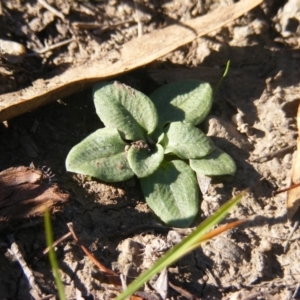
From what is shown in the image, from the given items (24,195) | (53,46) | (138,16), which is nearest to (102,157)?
(24,195)

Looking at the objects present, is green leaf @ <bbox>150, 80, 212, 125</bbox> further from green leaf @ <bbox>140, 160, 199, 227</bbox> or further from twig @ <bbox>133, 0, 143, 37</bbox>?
twig @ <bbox>133, 0, 143, 37</bbox>

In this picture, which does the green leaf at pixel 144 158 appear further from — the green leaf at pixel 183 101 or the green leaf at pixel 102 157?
the green leaf at pixel 183 101

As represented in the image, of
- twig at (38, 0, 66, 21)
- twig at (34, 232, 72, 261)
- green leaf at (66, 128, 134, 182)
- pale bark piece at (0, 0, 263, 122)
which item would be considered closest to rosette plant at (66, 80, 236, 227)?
green leaf at (66, 128, 134, 182)

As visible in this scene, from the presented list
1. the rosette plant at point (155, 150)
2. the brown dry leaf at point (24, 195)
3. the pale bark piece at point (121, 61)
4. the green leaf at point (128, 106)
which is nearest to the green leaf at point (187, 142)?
the rosette plant at point (155, 150)

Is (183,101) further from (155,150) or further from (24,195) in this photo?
(24,195)

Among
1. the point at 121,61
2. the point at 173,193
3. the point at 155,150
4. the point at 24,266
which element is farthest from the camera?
the point at 121,61

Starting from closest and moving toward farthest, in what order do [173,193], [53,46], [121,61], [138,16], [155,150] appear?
1. [173,193]
2. [155,150]
3. [121,61]
4. [53,46]
5. [138,16]
